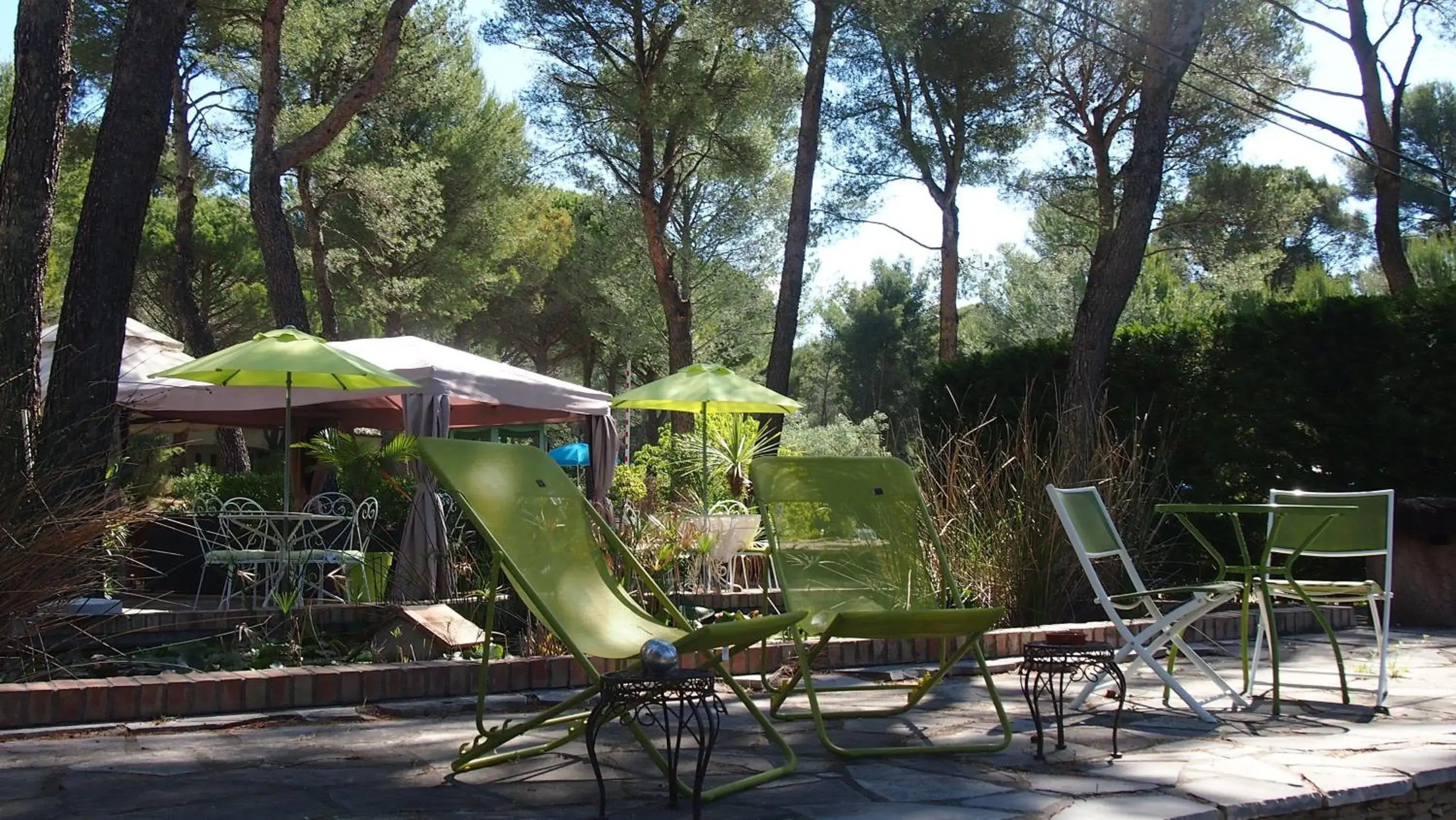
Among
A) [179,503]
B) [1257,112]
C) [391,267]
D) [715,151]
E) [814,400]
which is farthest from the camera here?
[814,400]

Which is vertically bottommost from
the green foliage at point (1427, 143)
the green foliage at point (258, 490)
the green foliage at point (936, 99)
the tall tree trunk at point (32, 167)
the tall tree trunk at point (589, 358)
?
the green foliage at point (258, 490)

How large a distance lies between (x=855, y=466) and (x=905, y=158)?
1472 centimetres

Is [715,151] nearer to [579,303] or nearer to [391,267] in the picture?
[391,267]

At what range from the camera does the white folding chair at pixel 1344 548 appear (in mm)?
4152

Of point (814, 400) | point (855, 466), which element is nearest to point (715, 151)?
point (855, 466)

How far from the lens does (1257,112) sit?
15.0 m

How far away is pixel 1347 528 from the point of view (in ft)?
14.5

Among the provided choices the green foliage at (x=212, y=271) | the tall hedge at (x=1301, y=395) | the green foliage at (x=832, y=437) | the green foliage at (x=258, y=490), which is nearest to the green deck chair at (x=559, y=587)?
the tall hedge at (x=1301, y=395)

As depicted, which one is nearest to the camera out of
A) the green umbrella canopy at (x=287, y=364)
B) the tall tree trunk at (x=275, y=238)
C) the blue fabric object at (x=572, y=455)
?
the green umbrella canopy at (x=287, y=364)

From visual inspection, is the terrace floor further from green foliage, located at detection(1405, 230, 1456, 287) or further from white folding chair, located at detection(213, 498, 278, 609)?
green foliage, located at detection(1405, 230, 1456, 287)

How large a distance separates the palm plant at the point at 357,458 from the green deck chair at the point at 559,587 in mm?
3603

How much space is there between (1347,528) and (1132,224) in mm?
4266

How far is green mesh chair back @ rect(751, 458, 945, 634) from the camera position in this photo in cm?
406

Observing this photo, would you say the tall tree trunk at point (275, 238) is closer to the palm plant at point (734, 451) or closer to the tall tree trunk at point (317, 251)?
the palm plant at point (734, 451)
